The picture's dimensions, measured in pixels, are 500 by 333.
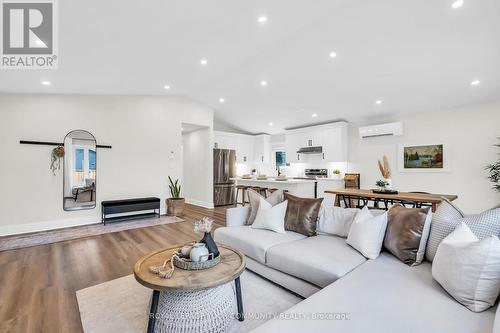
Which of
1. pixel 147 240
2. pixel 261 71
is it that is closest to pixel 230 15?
pixel 261 71

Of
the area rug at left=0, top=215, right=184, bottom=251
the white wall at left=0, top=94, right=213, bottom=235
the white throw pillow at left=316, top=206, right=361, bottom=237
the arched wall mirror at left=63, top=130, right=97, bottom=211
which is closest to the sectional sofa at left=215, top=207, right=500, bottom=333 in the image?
the white throw pillow at left=316, top=206, right=361, bottom=237

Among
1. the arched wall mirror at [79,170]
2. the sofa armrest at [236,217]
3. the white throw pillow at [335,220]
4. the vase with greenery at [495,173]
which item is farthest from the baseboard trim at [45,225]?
the vase with greenery at [495,173]

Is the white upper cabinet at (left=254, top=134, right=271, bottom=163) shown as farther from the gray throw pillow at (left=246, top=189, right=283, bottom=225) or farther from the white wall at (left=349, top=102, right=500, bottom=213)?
the gray throw pillow at (left=246, top=189, right=283, bottom=225)

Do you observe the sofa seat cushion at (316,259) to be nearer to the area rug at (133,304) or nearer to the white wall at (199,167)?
the area rug at (133,304)

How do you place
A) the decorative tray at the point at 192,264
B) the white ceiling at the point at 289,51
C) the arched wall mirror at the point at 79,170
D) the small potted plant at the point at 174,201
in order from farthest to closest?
the small potted plant at the point at 174,201, the arched wall mirror at the point at 79,170, the white ceiling at the point at 289,51, the decorative tray at the point at 192,264

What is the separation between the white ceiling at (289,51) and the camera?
299cm

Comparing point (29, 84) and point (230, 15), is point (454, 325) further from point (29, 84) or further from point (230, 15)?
point (29, 84)

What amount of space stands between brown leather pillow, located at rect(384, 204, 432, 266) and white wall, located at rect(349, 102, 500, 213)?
4.46 meters

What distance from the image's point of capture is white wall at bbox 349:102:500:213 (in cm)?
497

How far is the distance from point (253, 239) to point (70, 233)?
403 centimetres

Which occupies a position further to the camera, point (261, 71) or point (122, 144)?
point (122, 144)

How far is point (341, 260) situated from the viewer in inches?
81.2

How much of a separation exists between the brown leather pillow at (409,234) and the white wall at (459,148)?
4.46m

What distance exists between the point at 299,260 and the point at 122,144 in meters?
5.22
